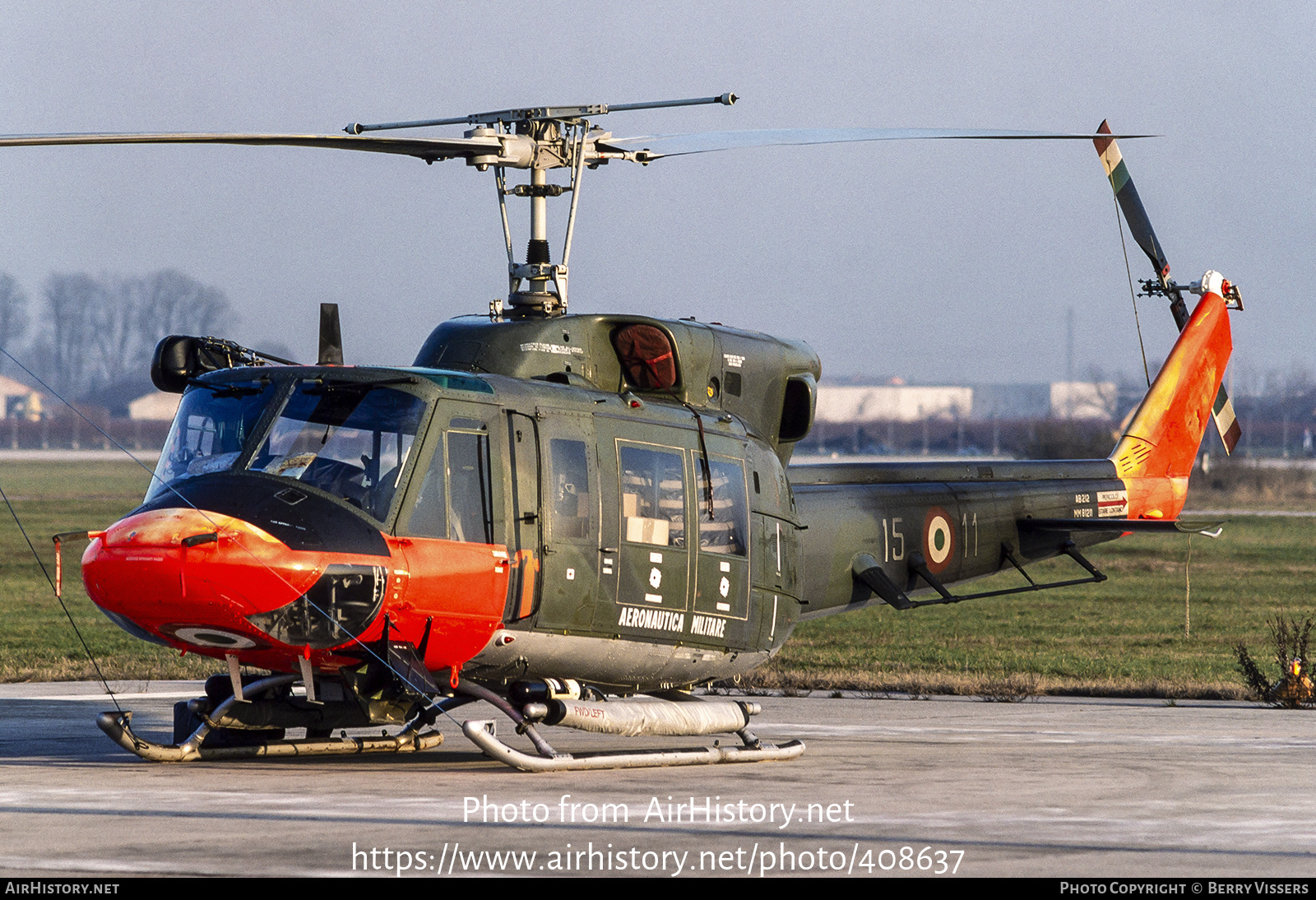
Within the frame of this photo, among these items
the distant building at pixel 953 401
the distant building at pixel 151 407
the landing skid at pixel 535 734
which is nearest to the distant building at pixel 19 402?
the distant building at pixel 151 407

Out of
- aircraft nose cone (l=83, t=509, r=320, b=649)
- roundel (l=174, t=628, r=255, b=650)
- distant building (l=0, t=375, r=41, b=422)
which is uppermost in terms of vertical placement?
aircraft nose cone (l=83, t=509, r=320, b=649)

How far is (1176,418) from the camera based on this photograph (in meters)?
17.0

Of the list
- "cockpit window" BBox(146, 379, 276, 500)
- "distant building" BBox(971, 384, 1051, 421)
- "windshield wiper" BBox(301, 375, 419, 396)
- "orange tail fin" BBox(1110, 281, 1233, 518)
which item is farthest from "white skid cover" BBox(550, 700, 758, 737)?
"distant building" BBox(971, 384, 1051, 421)

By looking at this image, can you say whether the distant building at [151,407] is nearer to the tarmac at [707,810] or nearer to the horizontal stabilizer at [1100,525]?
the horizontal stabilizer at [1100,525]

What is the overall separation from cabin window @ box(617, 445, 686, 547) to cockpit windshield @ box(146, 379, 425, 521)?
5.65 feet

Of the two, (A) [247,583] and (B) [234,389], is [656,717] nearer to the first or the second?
(A) [247,583]

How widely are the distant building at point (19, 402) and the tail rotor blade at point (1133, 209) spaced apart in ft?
328

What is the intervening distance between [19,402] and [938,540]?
4124 inches

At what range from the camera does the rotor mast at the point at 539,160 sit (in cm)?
1119

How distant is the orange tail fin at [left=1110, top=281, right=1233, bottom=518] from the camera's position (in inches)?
652

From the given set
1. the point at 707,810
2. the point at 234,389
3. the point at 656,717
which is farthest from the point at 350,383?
the point at 707,810

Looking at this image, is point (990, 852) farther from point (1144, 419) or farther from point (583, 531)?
point (1144, 419)

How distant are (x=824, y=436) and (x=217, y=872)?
10120 centimetres

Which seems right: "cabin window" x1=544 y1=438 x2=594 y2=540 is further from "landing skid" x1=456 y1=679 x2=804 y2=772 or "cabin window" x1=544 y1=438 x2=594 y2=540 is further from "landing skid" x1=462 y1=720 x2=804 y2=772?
"landing skid" x1=462 y1=720 x2=804 y2=772
